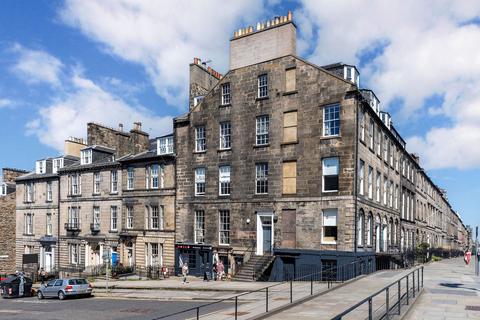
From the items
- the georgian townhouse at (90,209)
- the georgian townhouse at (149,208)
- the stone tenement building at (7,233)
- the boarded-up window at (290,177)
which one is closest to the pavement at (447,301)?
the boarded-up window at (290,177)

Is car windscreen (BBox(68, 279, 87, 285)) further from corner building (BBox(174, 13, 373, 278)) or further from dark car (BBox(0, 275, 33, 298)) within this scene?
corner building (BBox(174, 13, 373, 278))

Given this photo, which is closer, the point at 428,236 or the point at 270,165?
the point at 270,165

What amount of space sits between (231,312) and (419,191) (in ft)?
149

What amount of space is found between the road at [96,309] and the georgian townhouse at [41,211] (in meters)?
21.2

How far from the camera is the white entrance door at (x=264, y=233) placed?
32.2 metres

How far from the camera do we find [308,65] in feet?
101

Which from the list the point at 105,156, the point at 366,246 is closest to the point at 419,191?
the point at 366,246

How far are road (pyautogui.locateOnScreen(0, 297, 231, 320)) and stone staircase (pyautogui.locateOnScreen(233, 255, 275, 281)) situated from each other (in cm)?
762

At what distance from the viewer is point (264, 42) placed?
32.8 metres

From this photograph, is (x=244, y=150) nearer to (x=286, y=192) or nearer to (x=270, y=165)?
(x=270, y=165)

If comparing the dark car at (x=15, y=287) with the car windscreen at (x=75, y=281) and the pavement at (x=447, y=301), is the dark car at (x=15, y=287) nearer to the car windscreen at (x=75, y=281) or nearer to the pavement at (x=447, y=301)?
the car windscreen at (x=75, y=281)

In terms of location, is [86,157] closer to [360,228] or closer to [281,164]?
[281,164]

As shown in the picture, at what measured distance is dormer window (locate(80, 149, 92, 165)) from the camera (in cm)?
4509

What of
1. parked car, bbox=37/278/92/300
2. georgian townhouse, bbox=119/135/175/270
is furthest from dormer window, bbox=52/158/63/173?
parked car, bbox=37/278/92/300
